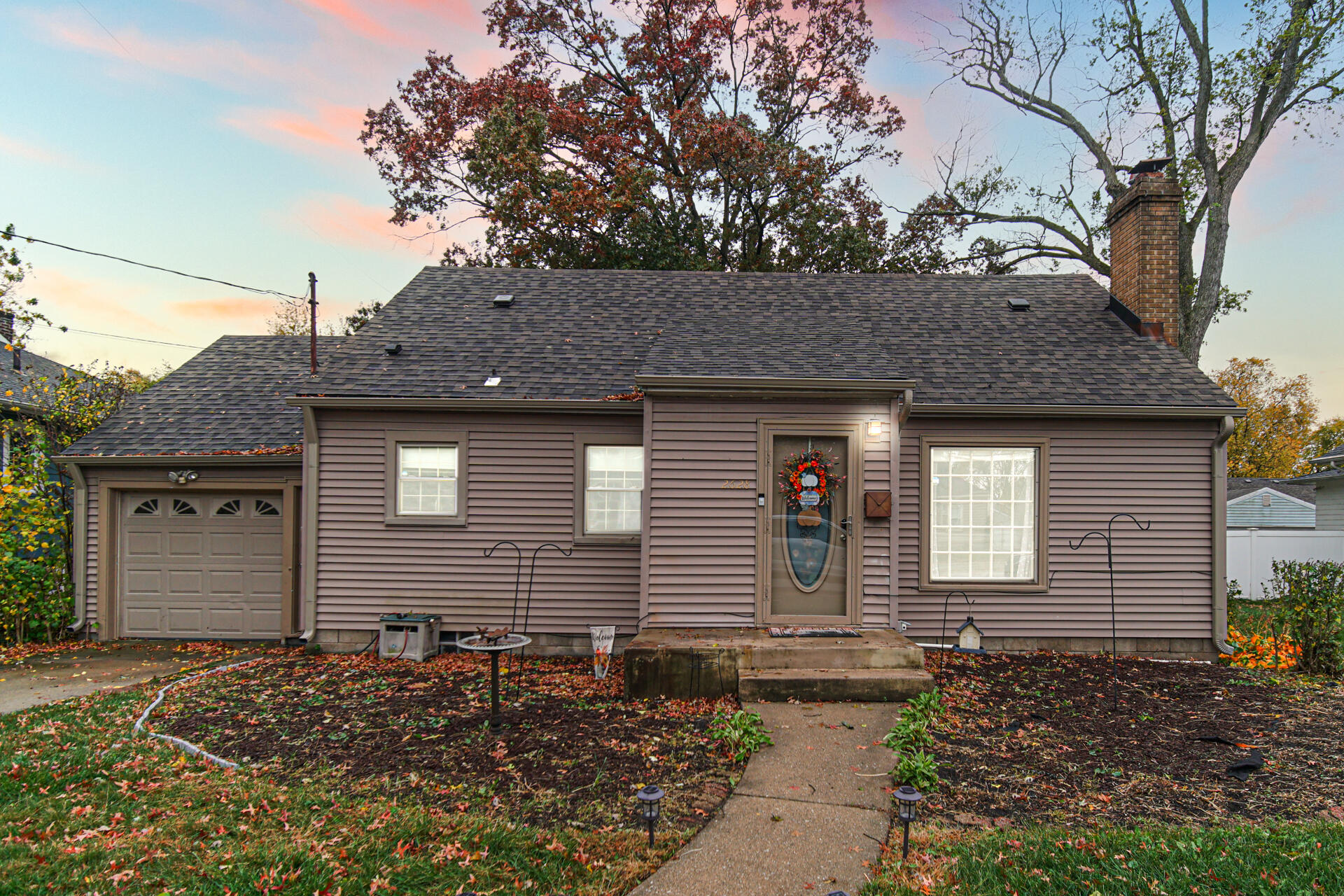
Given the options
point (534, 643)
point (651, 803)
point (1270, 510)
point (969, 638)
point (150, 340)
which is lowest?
point (534, 643)

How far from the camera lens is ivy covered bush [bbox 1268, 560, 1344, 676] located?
22.8ft

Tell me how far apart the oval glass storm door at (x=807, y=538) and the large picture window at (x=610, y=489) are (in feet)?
5.92

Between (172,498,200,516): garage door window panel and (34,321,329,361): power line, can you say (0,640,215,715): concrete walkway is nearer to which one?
(172,498,200,516): garage door window panel

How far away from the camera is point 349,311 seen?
22.1 meters

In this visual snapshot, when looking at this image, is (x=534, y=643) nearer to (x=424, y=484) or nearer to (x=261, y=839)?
(x=424, y=484)

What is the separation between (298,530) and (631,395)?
4.60 metres

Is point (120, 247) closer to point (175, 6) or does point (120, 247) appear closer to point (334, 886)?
point (175, 6)

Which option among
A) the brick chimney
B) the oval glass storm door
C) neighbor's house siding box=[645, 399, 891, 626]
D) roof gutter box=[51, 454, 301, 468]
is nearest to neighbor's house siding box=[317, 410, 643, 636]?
roof gutter box=[51, 454, 301, 468]

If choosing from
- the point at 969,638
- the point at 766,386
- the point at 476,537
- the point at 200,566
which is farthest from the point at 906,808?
the point at 200,566

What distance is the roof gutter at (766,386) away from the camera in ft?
21.4

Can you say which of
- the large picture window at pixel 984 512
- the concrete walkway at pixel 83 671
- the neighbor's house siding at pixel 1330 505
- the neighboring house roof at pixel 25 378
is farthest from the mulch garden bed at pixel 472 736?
the neighbor's house siding at pixel 1330 505

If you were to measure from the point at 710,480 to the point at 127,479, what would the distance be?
7.60 m

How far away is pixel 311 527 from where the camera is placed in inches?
308

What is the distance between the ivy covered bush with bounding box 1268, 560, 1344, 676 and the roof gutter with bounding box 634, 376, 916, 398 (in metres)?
4.87
